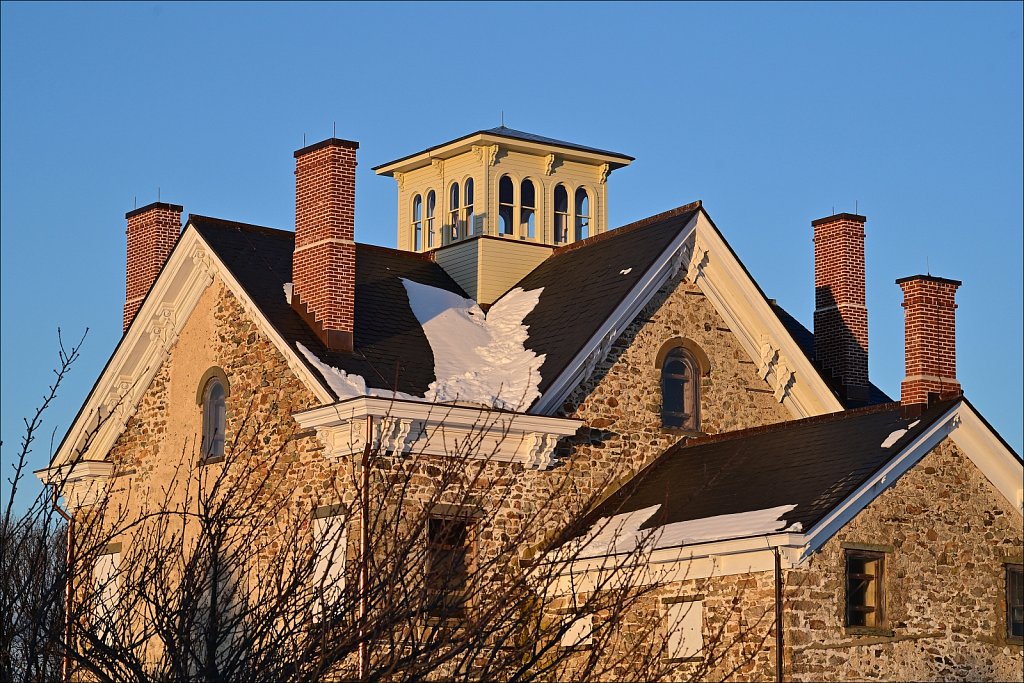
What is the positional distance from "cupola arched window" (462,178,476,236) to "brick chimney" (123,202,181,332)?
5235 millimetres

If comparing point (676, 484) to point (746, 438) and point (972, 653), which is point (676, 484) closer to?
point (746, 438)

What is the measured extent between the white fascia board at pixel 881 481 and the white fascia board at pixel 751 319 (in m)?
4.41

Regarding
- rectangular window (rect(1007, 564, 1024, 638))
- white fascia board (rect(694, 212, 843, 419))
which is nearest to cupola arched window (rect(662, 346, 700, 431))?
white fascia board (rect(694, 212, 843, 419))

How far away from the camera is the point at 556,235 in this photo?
31656 millimetres

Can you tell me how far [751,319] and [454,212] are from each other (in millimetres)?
7253

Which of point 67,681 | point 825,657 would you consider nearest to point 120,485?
point 825,657

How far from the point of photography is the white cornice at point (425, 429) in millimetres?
21922

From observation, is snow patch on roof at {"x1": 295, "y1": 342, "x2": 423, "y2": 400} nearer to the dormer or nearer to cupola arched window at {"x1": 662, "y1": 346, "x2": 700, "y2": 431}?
→ cupola arched window at {"x1": 662, "y1": 346, "x2": 700, "y2": 431}

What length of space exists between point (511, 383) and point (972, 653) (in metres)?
7.25

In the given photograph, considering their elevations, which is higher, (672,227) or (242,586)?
(672,227)

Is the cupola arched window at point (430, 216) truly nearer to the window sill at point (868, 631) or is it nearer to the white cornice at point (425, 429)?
the white cornice at point (425, 429)

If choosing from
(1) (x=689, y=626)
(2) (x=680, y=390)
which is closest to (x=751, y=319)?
(2) (x=680, y=390)

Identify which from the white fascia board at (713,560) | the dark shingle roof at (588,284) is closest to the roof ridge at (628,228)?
the dark shingle roof at (588,284)

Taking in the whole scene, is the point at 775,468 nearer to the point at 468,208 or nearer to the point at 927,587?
the point at 927,587
